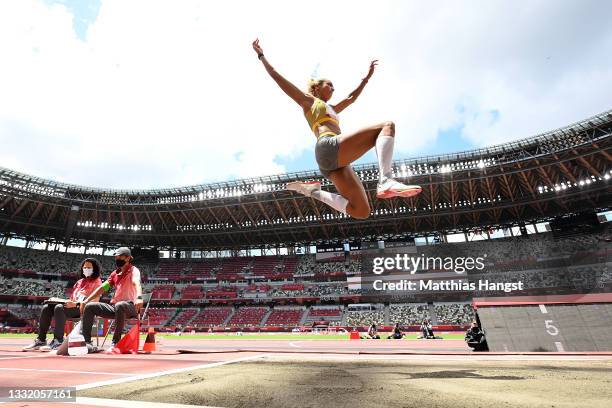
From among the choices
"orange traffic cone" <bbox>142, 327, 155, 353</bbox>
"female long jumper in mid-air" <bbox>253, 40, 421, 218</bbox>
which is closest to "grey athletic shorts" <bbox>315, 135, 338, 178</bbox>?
"female long jumper in mid-air" <bbox>253, 40, 421, 218</bbox>

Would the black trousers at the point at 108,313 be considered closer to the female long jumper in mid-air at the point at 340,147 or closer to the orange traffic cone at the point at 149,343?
the orange traffic cone at the point at 149,343

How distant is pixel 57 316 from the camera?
5656 millimetres

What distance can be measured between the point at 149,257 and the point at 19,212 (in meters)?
17.4

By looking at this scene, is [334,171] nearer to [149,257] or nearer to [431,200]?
[431,200]

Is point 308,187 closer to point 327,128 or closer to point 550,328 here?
point 327,128

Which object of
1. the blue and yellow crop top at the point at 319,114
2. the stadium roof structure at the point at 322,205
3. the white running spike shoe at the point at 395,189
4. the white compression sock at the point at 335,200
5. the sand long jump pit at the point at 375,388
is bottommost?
the sand long jump pit at the point at 375,388

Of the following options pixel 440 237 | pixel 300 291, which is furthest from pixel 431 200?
pixel 300 291

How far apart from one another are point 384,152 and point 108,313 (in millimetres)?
5086

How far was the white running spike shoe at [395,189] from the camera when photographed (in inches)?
134

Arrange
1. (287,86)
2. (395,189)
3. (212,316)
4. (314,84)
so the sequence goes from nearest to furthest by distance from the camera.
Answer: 1. (395,189)
2. (287,86)
3. (314,84)
4. (212,316)

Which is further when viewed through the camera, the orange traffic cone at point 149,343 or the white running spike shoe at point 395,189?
the orange traffic cone at point 149,343

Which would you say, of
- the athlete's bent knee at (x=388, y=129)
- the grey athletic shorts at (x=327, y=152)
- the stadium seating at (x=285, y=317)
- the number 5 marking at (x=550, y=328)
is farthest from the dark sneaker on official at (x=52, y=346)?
the stadium seating at (x=285, y=317)

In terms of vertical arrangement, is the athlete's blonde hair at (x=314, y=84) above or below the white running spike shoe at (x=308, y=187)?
above

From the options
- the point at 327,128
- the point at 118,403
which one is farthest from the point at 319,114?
the point at 118,403
